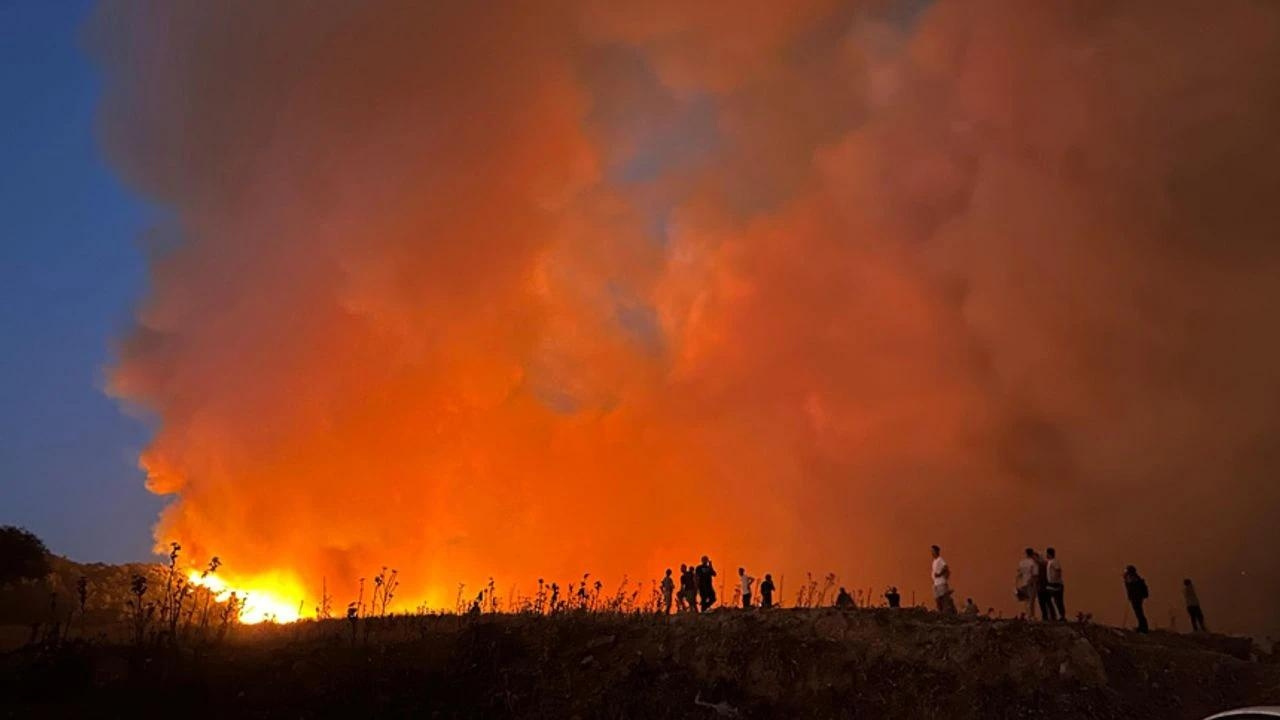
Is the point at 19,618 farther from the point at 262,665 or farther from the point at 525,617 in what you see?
the point at 525,617

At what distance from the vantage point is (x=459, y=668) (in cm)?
2144

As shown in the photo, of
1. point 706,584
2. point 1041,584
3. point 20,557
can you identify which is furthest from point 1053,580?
point 20,557

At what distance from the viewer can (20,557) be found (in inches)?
1784

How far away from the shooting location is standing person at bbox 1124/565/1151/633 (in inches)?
1030

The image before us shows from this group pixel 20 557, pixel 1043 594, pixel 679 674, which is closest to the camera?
pixel 679 674

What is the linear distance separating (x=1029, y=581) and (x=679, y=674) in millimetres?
12104

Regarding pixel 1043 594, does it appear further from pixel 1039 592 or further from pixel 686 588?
pixel 686 588

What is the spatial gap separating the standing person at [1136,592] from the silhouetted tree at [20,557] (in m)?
49.8

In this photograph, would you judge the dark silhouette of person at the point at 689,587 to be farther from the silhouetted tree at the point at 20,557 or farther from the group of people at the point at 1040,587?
the silhouetted tree at the point at 20,557

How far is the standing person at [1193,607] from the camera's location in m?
29.0

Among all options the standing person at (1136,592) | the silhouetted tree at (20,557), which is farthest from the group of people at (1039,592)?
the silhouetted tree at (20,557)

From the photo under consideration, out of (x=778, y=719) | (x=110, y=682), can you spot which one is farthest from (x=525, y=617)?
(x=110, y=682)

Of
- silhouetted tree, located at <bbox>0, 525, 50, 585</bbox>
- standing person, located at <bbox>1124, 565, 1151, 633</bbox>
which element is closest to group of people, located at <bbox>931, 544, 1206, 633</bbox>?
standing person, located at <bbox>1124, 565, 1151, 633</bbox>

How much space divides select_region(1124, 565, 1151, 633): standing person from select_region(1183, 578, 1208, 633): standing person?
4.16 meters
